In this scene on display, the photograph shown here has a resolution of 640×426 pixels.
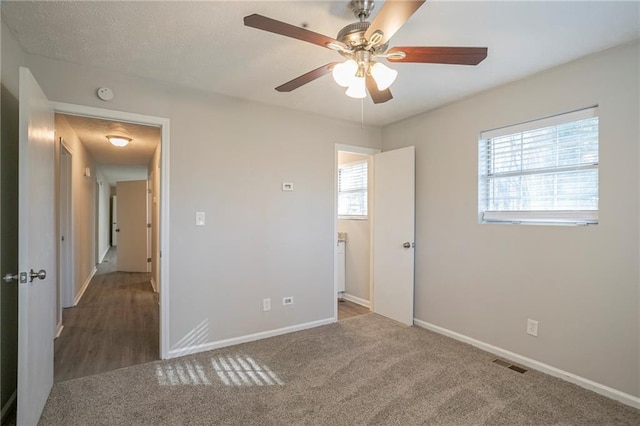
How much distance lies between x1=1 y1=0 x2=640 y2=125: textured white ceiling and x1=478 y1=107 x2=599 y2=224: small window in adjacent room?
0.47m

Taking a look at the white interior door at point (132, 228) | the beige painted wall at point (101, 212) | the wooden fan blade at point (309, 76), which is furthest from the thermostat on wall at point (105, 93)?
the beige painted wall at point (101, 212)

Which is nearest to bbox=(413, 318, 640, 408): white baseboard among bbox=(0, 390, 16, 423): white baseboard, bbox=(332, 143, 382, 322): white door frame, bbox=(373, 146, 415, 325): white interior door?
bbox=(373, 146, 415, 325): white interior door

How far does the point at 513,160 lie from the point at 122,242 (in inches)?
294

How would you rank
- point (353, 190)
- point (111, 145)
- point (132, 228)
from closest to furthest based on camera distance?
Result: point (353, 190), point (111, 145), point (132, 228)

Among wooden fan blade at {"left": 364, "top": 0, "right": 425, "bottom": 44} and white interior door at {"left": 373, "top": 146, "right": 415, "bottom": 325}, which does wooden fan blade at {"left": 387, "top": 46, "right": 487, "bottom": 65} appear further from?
white interior door at {"left": 373, "top": 146, "right": 415, "bottom": 325}

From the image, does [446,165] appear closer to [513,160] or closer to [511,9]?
[513,160]

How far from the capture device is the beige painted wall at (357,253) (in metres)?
4.47

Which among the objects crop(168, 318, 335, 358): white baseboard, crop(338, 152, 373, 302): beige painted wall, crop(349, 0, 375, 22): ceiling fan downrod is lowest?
crop(168, 318, 335, 358): white baseboard

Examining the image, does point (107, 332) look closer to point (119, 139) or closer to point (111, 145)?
point (119, 139)

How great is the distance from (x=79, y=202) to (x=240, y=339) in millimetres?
3669

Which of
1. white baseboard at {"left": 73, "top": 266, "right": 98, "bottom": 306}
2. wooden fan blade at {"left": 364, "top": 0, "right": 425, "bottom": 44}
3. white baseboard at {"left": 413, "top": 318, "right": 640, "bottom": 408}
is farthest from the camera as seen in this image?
white baseboard at {"left": 73, "top": 266, "right": 98, "bottom": 306}

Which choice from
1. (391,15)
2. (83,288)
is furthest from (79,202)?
(391,15)

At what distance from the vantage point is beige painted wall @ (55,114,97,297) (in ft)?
13.3

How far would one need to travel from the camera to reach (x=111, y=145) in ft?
16.5
